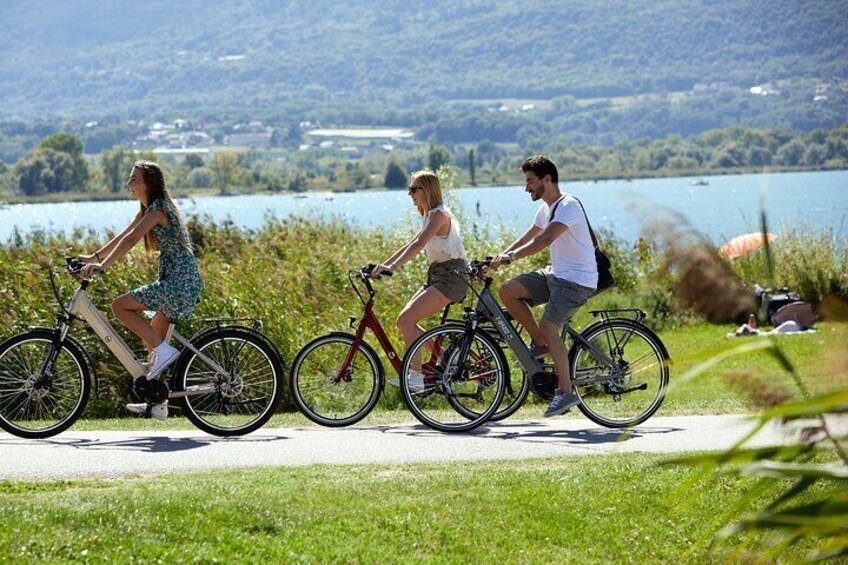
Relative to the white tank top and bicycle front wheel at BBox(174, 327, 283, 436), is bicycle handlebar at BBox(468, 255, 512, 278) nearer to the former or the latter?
the white tank top

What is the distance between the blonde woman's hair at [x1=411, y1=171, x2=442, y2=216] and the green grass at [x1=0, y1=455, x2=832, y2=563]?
2891 mm

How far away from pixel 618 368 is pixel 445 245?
1.59m

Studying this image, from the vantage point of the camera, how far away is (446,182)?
22531 millimetres

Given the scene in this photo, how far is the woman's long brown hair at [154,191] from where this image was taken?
31.5 ft

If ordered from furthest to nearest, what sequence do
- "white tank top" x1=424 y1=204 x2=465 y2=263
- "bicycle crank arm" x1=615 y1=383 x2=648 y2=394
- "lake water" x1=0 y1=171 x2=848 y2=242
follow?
"lake water" x1=0 y1=171 x2=848 y2=242 → "white tank top" x1=424 y1=204 x2=465 y2=263 → "bicycle crank arm" x1=615 y1=383 x2=648 y2=394

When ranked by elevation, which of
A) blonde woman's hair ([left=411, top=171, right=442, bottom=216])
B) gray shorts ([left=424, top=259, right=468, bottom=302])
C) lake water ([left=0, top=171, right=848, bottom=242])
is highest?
blonde woman's hair ([left=411, top=171, right=442, bottom=216])

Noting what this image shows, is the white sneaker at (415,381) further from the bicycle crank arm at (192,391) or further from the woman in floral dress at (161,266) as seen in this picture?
the woman in floral dress at (161,266)

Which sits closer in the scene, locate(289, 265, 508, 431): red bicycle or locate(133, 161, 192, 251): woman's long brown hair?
locate(133, 161, 192, 251): woman's long brown hair

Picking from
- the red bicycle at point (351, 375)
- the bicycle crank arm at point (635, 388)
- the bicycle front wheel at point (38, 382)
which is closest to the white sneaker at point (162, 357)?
the bicycle front wheel at point (38, 382)

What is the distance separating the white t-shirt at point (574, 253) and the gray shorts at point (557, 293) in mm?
47

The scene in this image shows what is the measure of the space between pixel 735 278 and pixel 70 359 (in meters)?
7.78

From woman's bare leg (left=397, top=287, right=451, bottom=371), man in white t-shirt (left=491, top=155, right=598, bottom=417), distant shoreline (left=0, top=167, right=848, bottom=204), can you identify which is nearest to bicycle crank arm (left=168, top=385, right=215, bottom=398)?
woman's bare leg (left=397, top=287, right=451, bottom=371)

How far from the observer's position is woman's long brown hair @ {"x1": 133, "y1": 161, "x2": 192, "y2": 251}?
960cm

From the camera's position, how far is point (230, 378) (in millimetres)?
9969
